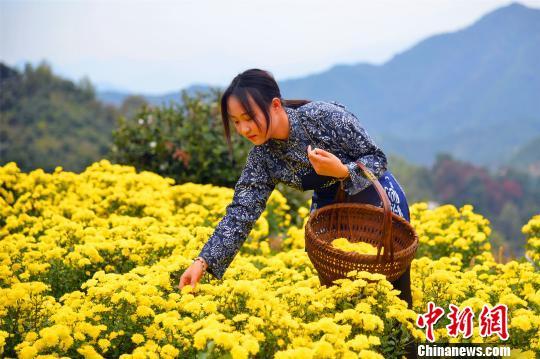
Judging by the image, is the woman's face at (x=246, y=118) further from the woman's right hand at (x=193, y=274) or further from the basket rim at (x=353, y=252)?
the woman's right hand at (x=193, y=274)

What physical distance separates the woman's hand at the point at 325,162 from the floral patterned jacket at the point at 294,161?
0.49 feet

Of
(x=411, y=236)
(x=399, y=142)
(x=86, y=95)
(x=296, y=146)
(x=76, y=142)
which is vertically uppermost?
(x=399, y=142)

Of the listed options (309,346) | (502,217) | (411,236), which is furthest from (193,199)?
(502,217)

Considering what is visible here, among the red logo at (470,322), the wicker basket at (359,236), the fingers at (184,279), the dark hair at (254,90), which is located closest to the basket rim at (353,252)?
the wicker basket at (359,236)

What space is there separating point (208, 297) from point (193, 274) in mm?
319

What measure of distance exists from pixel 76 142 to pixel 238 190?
4273 cm

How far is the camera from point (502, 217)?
6562cm

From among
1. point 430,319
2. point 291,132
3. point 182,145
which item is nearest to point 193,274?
point 291,132

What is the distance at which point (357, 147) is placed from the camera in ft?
10.0

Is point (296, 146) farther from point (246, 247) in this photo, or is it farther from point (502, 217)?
point (502, 217)

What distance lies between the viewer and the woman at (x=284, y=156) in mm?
2893

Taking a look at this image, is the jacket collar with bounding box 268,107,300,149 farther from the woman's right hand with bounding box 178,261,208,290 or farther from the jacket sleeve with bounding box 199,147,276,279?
the woman's right hand with bounding box 178,261,208,290

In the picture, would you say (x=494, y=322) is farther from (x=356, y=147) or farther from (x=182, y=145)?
(x=182, y=145)

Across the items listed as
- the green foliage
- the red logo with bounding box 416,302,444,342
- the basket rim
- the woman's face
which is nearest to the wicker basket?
the basket rim
